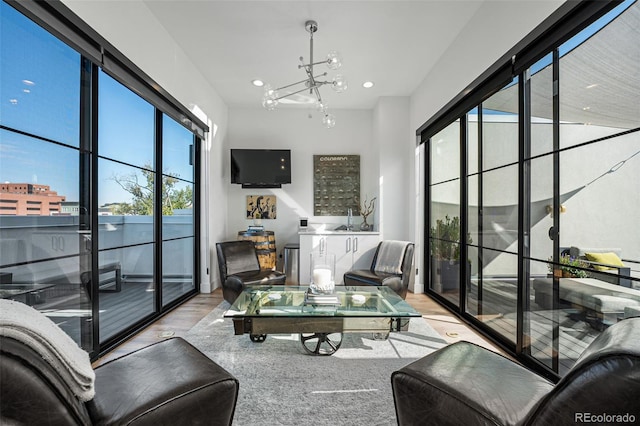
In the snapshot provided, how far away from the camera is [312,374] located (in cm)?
194

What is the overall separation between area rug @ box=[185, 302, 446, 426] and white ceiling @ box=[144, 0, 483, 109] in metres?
2.94

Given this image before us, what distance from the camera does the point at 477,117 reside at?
113 inches

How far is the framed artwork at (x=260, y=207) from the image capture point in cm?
495

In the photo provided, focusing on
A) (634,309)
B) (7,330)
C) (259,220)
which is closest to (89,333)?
(7,330)

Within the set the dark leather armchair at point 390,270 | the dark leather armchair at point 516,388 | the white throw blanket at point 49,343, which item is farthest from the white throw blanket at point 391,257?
the white throw blanket at point 49,343

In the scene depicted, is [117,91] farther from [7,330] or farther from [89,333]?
[7,330]

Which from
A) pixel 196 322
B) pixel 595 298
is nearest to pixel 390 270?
pixel 595 298

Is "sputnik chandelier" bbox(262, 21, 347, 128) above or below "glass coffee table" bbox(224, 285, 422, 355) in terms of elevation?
above

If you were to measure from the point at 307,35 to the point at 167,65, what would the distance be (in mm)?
1471

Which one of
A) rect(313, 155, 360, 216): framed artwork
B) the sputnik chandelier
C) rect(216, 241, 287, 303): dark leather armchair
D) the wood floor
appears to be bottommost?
the wood floor

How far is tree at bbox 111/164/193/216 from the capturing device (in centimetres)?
260

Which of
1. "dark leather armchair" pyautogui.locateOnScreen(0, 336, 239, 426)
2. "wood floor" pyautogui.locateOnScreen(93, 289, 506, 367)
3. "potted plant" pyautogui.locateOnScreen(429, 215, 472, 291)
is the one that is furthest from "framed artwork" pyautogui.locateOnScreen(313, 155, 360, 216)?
"dark leather armchair" pyautogui.locateOnScreen(0, 336, 239, 426)

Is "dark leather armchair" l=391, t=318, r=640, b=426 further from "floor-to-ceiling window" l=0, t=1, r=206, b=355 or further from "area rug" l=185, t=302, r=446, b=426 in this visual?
"floor-to-ceiling window" l=0, t=1, r=206, b=355

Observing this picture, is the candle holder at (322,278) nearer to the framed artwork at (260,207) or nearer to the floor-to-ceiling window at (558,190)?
the floor-to-ceiling window at (558,190)
